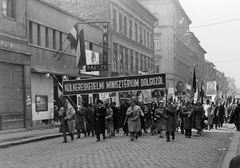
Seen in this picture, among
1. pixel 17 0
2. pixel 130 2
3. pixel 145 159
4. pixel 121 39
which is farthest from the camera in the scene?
pixel 130 2

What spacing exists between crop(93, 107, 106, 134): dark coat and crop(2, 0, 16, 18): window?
8492mm

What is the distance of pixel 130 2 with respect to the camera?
48344mm

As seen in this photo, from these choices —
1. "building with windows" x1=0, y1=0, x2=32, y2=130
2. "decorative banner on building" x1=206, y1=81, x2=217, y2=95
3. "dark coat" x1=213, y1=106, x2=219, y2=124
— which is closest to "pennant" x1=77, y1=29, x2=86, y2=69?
"building with windows" x1=0, y1=0, x2=32, y2=130

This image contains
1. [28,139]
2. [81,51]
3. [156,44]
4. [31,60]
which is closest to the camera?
[28,139]

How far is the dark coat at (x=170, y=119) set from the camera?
17.5m

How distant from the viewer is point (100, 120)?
18359mm

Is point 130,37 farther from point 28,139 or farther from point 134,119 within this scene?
point 134,119

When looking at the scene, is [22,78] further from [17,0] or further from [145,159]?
[145,159]

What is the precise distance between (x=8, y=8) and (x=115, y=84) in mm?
7854

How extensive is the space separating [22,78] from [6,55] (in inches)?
79.8

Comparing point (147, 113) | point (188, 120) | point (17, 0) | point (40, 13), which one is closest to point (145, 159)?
point (188, 120)

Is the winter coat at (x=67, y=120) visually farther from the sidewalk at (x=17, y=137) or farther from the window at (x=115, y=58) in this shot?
the window at (x=115, y=58)

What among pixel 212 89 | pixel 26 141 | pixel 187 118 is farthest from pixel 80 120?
pixel 212 89

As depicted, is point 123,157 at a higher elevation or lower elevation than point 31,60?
lower
